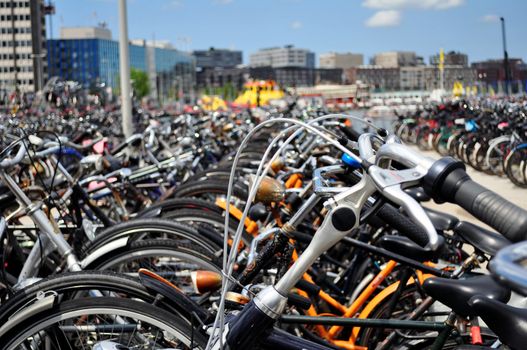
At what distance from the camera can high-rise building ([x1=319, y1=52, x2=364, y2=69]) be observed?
478ft

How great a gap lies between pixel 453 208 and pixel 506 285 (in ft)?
25.1

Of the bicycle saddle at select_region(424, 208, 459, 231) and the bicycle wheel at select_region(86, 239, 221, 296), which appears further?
the bicycle saddle at select_region(424, 208, 459, 231)

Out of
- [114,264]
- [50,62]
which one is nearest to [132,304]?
[114,264]

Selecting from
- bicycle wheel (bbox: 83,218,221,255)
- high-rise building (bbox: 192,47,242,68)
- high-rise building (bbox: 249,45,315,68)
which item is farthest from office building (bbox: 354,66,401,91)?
bicycle wheel (bbox: 83,218,221,255)

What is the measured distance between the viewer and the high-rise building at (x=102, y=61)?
10100 cm

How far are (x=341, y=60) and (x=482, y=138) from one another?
456 feet

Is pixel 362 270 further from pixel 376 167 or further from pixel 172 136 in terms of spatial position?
pixel 172 136

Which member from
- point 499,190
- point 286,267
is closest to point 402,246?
point 286,267

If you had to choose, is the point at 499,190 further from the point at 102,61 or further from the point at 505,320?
the point at 102,61

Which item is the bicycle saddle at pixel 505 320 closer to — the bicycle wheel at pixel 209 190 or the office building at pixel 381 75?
the bicycle wheel at pixel 209 190

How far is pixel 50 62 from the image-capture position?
99.1 m

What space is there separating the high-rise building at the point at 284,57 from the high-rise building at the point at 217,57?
5.34 meters

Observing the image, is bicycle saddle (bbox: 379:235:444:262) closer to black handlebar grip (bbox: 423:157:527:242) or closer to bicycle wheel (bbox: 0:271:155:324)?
bicycle wheel (bbox: 0:271:155:324)

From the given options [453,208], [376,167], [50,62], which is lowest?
[453,208]
